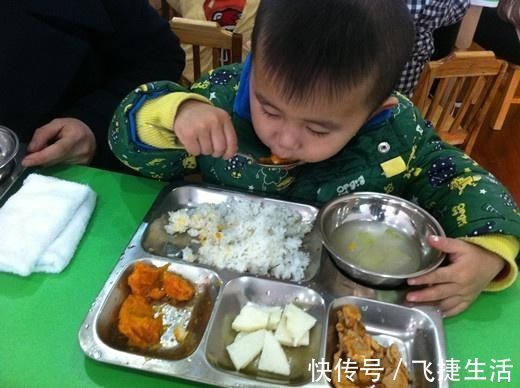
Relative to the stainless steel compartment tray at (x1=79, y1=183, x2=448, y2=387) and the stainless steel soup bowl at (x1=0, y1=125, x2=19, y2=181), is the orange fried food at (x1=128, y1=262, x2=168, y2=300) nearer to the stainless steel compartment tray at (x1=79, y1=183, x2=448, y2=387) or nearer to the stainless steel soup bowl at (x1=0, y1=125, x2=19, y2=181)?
the stainless steel compartment tray at (x1=79, y1=183, x2=448, y2=387)

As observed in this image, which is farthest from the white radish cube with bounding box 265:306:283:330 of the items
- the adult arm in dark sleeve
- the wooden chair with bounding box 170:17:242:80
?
the wooden chair with bounding box 170:17:242:80

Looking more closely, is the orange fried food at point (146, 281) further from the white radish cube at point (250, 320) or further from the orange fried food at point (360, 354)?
the orange fried food at point (360, 354)

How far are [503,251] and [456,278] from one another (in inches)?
5.4

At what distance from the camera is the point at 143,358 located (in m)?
0.87

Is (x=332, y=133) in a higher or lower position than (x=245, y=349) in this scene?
higher

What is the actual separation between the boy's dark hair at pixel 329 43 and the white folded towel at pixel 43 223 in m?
0.53

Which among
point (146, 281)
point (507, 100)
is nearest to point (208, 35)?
point (146, 281)

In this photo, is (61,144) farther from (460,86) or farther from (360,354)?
(460,86)

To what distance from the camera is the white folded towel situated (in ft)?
3.27

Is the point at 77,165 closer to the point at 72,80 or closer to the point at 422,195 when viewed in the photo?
the point at 72,80

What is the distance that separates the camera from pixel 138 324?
36.9 inches

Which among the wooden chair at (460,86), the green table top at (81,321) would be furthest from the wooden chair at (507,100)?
the green table top at (81,321)

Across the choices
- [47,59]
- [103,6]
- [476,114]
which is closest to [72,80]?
[47,59]

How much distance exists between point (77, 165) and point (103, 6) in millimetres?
455
